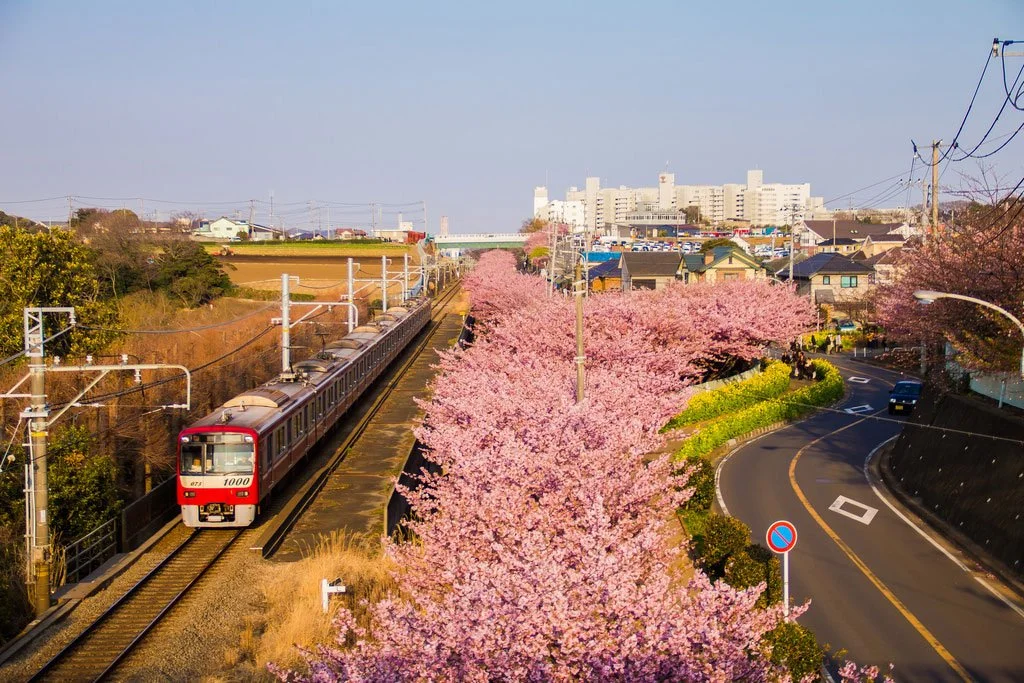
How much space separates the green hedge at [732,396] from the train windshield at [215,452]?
15.2m

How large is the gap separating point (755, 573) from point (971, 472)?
831 cm

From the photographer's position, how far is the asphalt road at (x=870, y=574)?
13375mm

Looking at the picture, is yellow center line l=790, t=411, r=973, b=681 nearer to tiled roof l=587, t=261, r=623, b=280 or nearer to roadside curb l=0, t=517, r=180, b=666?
roadside curb l=0, t=517, r=180, b=666

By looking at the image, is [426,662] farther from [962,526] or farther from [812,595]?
[962,526]

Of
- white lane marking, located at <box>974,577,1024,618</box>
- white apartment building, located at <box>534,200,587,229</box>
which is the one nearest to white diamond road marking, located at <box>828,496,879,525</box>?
white lane marking, located at <box>974,577,1024,618</box>

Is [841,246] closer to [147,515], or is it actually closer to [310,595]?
[147,515]

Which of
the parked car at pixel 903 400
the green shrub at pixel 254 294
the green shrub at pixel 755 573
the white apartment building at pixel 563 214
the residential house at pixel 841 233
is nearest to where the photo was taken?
the green shrub at pixel 755 573

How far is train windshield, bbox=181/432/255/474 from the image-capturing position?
17750mm

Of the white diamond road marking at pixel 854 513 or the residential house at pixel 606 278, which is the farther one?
the residential house at pixel 606 278

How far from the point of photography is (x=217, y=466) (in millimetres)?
17750

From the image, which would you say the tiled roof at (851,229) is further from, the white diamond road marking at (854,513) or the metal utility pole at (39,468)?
the metal utility pole at (39,468)

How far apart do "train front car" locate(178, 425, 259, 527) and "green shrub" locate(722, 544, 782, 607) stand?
8.99 metres

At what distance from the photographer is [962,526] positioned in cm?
1894

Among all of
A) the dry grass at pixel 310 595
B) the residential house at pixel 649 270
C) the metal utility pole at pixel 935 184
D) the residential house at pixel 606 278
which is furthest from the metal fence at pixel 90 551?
the residential house at pixel 606 278
